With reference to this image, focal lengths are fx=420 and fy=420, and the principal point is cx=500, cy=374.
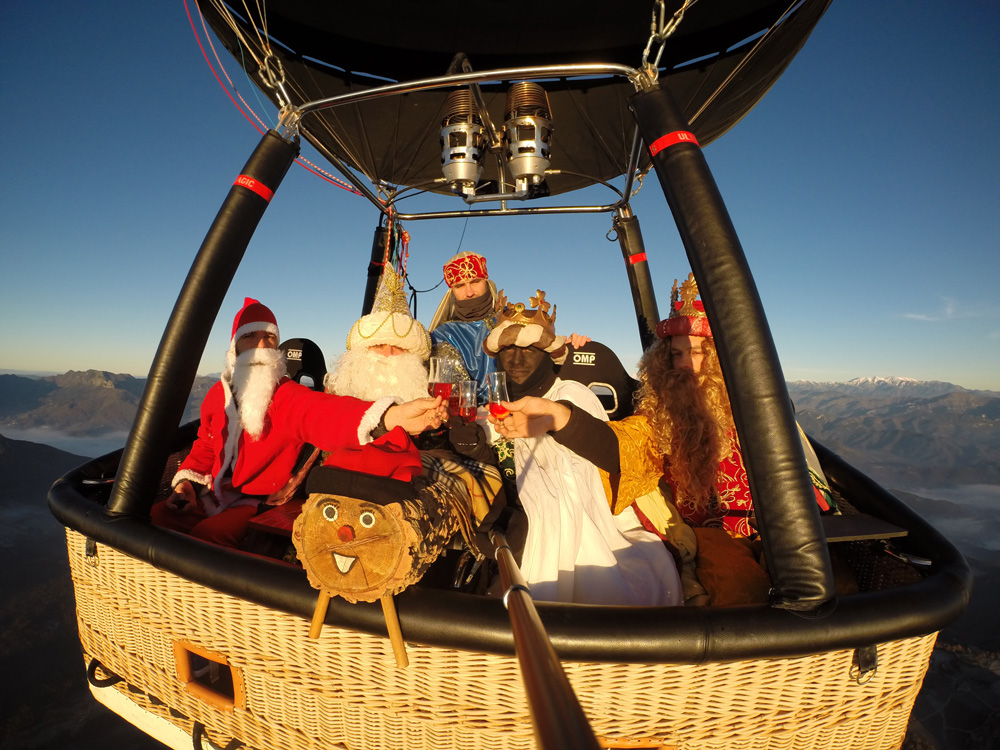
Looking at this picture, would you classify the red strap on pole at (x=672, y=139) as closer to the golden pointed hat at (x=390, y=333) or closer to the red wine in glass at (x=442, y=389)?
the red wine in glass at (x=442, y=389)

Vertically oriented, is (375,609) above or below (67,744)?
above

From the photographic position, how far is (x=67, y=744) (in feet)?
13.4

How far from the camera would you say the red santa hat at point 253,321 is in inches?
87.5

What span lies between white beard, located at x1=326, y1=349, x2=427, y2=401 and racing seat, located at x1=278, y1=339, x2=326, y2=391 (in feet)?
2.21

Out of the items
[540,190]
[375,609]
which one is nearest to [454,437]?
[375,609]

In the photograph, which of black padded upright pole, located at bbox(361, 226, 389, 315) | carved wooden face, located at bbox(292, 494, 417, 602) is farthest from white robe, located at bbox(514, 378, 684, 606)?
black padded upright pole, located at bbox(361, 226, 389, 315)

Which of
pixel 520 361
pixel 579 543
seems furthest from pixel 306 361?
pixel 579 543

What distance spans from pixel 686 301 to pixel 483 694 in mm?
1697

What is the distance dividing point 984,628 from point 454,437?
10.4 metres

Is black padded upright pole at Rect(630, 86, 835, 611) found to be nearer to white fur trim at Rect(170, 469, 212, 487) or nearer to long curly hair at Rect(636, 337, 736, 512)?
long curly hair at Rect(636, 337, 736, 512)

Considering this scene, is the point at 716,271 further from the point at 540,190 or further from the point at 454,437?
the point at 540,190

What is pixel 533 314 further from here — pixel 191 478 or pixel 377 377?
pixel 191 478

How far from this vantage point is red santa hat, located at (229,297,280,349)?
2.22m

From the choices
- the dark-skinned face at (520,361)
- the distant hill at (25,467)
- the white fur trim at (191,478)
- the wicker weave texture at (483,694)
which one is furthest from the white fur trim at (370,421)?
the distant hill at (25,467)
